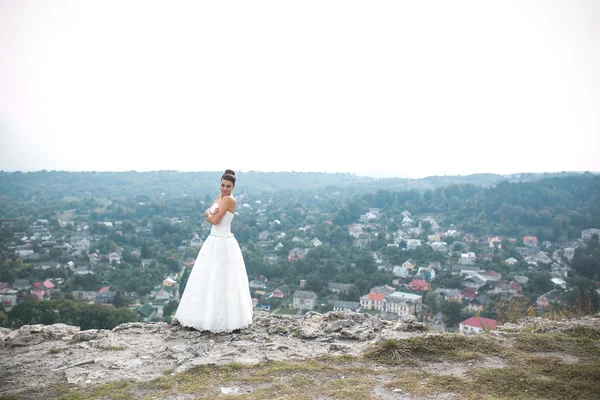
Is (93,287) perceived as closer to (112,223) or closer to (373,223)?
(112,223)

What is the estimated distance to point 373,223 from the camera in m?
72.1

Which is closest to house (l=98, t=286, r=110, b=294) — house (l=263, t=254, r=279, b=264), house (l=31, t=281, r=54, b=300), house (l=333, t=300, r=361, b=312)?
house (l=31, t=281, r=54, b=300)

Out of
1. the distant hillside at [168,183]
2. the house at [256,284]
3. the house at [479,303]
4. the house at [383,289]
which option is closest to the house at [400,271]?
the house at [383,289]

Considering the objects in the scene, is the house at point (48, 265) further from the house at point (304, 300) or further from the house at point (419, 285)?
the house at point (419, 285)

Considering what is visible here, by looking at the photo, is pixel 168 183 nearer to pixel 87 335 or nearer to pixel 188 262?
pixel 188 262

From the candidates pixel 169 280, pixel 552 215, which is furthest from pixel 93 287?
pixel 552 215

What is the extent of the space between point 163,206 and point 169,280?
132 ft

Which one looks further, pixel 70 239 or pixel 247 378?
pixel 70 239

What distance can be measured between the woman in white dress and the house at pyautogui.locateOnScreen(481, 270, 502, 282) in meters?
40.1

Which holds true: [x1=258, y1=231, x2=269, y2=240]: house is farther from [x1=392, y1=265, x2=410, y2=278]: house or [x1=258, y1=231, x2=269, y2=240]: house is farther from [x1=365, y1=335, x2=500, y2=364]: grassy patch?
[x1=365, y1=335, x2=500, y2=364]: grassy patch

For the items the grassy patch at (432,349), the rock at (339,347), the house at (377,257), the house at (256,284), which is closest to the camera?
the grassy patch at (432,349)

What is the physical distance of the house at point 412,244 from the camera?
179 feet

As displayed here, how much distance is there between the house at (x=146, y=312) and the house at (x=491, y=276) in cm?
3165

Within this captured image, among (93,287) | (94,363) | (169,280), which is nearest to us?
(94,363)
